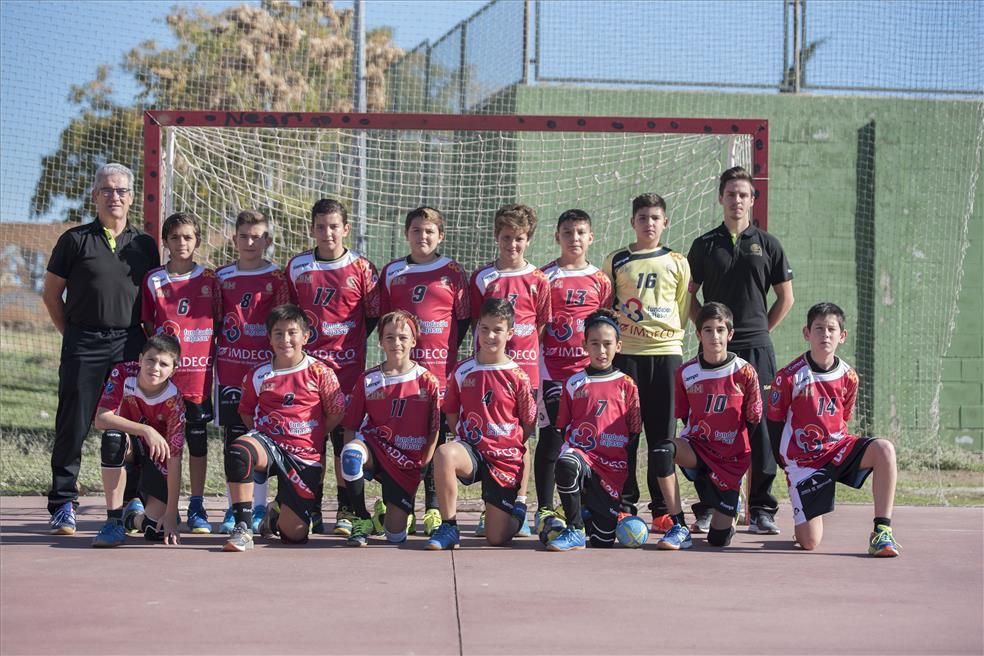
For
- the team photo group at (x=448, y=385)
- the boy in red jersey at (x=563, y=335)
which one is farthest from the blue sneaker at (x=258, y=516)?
the boy in red jersey at (x=563, y=335)

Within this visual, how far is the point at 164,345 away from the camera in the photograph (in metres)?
6.04

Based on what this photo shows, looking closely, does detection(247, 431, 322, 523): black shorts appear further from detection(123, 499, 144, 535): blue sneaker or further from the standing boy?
the standing boy

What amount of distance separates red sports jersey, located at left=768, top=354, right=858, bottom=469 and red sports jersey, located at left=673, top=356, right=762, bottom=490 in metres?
0.13

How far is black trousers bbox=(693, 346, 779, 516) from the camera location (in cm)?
635

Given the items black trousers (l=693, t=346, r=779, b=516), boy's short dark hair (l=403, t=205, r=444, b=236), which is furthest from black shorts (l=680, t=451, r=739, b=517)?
boy's short dark hair (l=403, t=205, r=444, b=236)

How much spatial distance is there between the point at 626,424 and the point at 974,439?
6.62 meters

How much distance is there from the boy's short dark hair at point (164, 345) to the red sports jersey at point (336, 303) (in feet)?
2.35

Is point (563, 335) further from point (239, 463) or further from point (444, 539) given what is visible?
point (239, 463)

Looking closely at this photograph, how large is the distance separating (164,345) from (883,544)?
12.6 ft

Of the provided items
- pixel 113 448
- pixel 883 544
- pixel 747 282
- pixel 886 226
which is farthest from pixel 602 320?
pixel 886 226

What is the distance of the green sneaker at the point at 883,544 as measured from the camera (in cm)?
566

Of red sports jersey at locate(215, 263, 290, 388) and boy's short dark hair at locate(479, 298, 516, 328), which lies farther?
red sports jersey at locate(215, 263, 290, 388)

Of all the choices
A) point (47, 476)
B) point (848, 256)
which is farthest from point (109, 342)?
point (848, 256)

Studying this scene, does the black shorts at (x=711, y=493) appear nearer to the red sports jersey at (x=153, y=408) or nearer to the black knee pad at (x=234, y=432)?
the black knee pad at (x=234, y=432)
